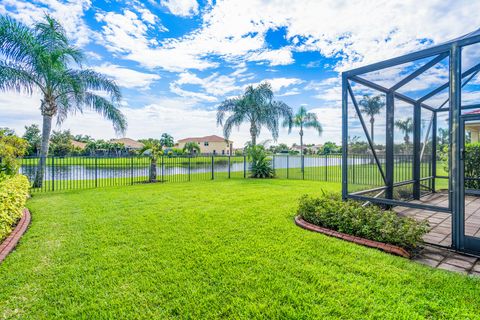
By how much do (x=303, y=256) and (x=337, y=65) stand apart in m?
10.3

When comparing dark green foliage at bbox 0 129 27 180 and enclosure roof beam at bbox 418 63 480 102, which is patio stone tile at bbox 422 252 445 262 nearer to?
enclosure roof beam at bbox 418 63 480 102

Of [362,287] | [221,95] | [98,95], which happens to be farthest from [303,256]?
[221,95]

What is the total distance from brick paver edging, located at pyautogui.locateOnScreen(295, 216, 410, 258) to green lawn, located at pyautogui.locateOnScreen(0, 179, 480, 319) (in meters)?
0.17

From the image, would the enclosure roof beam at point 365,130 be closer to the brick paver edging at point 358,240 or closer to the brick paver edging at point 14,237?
the brick paver edging at point 358,240

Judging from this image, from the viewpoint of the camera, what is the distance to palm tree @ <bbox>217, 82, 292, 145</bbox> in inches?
608

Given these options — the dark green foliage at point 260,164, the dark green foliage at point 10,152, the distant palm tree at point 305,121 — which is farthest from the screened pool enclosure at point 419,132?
the distant palm tree at point 305,121

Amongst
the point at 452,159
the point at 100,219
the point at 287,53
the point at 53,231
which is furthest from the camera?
the point at 287,53

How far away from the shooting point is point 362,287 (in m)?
2.40

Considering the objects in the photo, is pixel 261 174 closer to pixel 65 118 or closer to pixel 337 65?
pixel 337 65

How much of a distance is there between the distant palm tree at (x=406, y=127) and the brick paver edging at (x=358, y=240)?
10.8ft

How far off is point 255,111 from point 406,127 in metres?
10.6

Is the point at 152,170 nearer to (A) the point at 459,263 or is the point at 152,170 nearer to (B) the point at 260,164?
(B) the point at 260,164

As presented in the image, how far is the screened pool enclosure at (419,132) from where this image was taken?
11.3 ft

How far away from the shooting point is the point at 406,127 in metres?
5.82
